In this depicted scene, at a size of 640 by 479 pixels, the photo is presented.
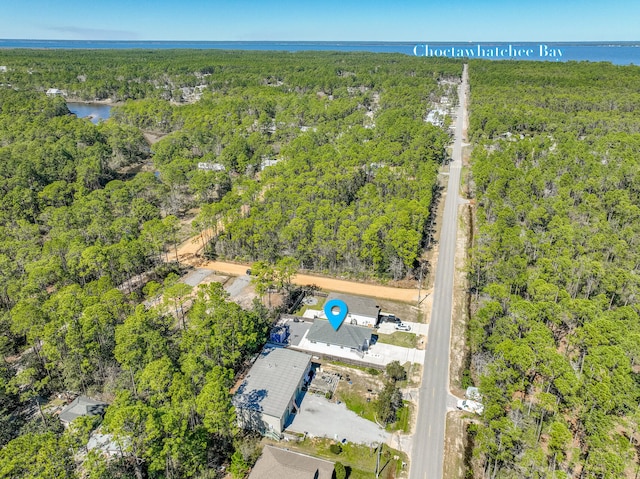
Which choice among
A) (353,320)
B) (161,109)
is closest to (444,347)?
(353,320)

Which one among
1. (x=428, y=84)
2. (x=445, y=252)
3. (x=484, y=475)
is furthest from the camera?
(x=428, y=84)

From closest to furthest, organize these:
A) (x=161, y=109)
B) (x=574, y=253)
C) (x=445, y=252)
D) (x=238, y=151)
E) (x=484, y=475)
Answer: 1. (x=484, y=475)
2. (x=574, y=253)
3. (x=445, y=252)
4. (x=238, y=151)
5. (x=161, y=109)

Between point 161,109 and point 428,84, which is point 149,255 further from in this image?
point 428,84

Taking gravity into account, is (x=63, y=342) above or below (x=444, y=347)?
above

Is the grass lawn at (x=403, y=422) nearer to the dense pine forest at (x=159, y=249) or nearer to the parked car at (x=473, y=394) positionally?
the parked car at (x=473, y=394)

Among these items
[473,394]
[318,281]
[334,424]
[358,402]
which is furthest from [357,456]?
[318,281]

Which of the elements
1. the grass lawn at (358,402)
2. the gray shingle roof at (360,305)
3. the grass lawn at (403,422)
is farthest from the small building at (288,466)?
the gray shingle roof at (360,305)

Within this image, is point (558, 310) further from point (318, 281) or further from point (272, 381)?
point (272, 381)

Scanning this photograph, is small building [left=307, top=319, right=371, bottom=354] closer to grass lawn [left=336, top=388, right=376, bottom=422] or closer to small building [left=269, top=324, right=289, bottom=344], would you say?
small building [left=269, top=324, right=289, bottom=344]
